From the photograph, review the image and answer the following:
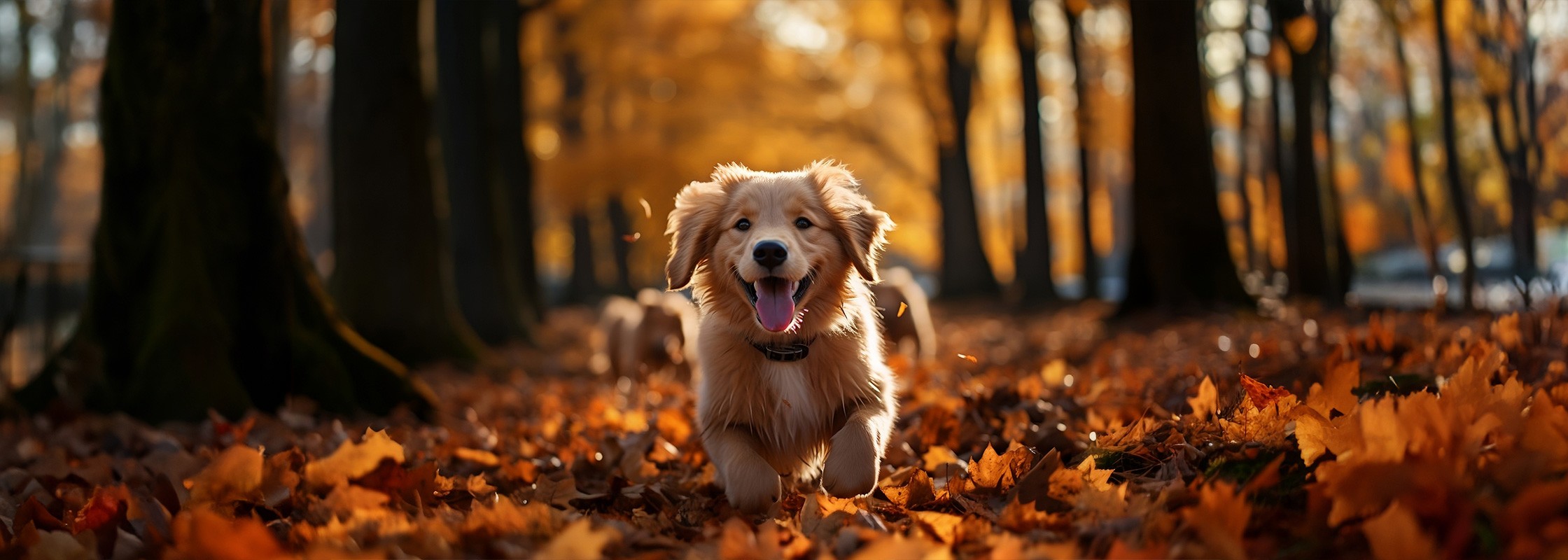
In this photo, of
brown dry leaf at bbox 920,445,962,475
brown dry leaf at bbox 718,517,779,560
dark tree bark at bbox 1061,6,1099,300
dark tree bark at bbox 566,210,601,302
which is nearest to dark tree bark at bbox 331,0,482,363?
brown dry leaf at bbox 920,445,962,475

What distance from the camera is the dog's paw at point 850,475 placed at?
11.6 ft

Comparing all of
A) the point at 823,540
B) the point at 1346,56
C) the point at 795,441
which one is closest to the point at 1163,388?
the point at 795,441

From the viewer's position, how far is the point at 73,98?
29.1 meters

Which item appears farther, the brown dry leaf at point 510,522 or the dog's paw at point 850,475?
the dog's paw at point 850,475

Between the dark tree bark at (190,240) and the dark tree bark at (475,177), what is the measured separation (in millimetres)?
7323

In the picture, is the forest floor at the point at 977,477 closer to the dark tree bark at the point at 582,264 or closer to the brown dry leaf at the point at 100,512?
the brown dry leaf at the point at 100,512

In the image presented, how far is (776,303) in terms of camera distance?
381 cm

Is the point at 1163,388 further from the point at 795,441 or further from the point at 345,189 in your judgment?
the point at 345,189

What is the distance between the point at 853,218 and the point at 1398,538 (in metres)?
2.42

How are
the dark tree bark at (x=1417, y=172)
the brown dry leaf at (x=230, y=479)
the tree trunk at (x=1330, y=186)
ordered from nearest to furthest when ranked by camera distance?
the brown dry leaf at (x=230, y=479)
the dark tree bark at (x=1417, y=172)
the tree trunk at (x=1330, y=186)

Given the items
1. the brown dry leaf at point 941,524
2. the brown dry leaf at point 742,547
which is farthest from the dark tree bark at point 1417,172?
the brown dry leaf at point 742,547

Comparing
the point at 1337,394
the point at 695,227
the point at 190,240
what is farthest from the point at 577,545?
the point at 190,240

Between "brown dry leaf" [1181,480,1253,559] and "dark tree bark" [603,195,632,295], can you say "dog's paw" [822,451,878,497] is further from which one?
"dark tree bark" [603,195,632,295]

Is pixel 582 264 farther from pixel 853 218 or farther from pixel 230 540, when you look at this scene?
pixel 230 540
